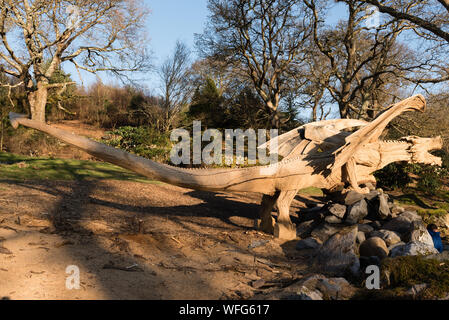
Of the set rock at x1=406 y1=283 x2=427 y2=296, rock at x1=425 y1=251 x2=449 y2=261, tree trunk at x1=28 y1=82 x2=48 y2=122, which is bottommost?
rock at x1=406 y1=283 x2=427 y2=296

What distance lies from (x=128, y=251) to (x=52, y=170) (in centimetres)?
791

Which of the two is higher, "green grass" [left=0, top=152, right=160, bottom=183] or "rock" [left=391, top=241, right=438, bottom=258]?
"green grass" [left=0, top=152, right=160, bottom=183]

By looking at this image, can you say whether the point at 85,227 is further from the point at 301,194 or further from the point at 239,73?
the point at 239,73

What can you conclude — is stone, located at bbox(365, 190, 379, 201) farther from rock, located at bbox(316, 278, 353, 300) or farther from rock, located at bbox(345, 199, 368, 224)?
rock, located at bbox(316, 278, 353, 300)

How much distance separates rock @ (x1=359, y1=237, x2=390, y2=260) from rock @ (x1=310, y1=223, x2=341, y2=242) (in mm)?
1102

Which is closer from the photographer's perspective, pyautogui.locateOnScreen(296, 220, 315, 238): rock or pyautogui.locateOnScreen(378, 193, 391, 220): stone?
pyautogui.locateOnScreen(296, 220, 315, 238): rock

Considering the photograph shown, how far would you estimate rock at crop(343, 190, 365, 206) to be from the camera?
692 cm

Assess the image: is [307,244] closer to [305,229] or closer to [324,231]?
[324,231]

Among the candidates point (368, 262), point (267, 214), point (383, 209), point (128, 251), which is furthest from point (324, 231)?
point (128, 251)

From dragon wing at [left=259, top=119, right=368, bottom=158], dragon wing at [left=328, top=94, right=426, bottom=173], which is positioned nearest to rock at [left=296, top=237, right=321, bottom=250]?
dragon wing at [left=328, top=94, right=426, bottom=173]

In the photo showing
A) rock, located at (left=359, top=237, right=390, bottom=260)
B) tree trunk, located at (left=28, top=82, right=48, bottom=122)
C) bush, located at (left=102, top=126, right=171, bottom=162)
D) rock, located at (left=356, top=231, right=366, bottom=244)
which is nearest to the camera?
rock, located at (left=359, top=237, right=390, bottom=260)

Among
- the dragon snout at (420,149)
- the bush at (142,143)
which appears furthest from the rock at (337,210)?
the bush at (142,143)

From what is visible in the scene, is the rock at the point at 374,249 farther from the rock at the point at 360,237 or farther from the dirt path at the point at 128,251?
the dirt path at the point at 128,251

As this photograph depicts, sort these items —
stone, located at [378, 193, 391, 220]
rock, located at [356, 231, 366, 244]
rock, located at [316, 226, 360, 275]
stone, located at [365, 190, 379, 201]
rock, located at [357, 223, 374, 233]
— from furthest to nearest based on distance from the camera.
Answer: stone, located at [365, 190, 379, 201], stone, located at [378, 193, 391, 220], rock, located at [357, 223, 374, 233], rock, located at [356, 231, 366, 244], rock, located at [316, 226, 360, 275]
